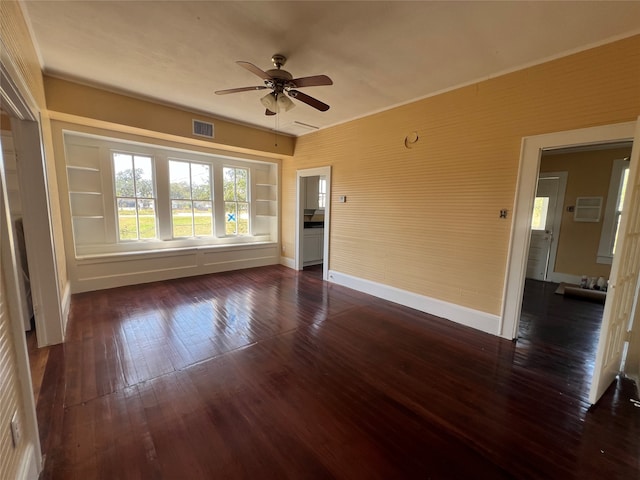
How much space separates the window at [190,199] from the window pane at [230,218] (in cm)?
32

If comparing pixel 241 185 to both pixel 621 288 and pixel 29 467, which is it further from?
pixel 621 288

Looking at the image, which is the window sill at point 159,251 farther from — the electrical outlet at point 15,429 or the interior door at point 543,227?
the interior door at point 543,227

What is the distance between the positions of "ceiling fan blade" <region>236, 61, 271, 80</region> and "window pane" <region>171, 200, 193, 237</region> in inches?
141

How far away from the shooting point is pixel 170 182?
494 cm

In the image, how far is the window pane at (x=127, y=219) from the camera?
4.49m

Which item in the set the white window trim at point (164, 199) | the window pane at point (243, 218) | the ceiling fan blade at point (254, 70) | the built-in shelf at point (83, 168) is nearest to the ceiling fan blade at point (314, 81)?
the ceiling fan blade at point (254, 70)

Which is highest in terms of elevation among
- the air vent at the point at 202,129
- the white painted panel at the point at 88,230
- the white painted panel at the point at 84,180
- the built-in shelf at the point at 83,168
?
the air vent at the point at 202,129

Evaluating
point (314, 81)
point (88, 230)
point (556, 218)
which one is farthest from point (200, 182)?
point (556, 218)

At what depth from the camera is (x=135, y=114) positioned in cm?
376

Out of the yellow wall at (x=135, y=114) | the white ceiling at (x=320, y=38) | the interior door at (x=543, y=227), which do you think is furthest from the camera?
the interior door at (x=543, y=227)

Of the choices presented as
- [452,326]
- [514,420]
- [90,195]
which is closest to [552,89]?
[452,326]

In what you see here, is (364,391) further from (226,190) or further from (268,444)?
(226,190)

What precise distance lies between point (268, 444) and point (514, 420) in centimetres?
167

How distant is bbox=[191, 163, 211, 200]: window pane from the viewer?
525cm
